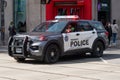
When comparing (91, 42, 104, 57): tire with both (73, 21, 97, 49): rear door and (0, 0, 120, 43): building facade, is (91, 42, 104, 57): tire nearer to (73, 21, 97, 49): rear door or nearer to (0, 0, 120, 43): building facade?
(73, 21, 97, 49): rear door

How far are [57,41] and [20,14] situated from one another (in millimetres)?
17761

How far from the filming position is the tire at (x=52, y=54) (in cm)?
1559

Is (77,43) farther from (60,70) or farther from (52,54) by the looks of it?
(60,70)

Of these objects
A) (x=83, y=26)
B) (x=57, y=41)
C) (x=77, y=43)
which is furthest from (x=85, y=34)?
(x=57, y=41)

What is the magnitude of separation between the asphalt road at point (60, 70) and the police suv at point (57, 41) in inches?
16.0

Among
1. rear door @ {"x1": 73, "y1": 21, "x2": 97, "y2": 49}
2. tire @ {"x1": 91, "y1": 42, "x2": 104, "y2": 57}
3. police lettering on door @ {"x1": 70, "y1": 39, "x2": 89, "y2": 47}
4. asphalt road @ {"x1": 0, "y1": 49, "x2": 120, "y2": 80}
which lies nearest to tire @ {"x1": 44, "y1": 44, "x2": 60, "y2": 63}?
asphalt road @ {"x1": 0, "y1": 49, "x2": 120, "y2": 80}

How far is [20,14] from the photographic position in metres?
33.2

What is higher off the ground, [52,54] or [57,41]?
[57,41]

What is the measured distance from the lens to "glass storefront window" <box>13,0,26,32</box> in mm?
32969

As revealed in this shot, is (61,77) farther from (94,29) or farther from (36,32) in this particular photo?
(94,29)

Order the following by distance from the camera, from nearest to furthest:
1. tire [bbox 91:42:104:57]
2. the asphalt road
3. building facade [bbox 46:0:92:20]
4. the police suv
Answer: the asphalt road < the police suv < tire [bbox 91:42:104:57] < building facade [bbox 46:0:92:20]

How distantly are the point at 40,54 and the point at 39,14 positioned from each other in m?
16.9

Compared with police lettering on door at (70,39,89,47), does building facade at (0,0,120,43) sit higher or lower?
higher

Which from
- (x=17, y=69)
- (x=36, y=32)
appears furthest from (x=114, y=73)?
(x=36, y=32)
